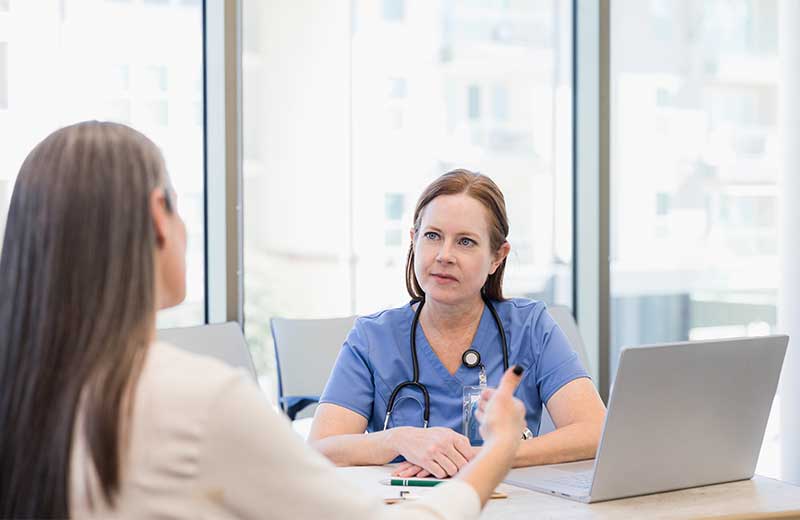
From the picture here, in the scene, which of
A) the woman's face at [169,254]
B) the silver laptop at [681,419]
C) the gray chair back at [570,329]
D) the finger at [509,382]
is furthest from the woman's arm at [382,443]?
the gray chair back at [570,329]

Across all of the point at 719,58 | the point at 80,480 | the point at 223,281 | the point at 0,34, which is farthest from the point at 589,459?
the point at 719,58

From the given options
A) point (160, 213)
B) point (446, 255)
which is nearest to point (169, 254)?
point (160, 213)

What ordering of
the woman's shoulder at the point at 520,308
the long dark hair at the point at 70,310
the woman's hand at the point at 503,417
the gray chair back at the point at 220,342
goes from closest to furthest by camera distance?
the long dark hair at the point at 70,310 < the woman's hand at the point at 503,417 < the woman's shoulder at the point at 520,308 < the gray chair back at the point at 220,342

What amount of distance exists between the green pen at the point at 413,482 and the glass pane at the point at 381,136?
1855 millimetres

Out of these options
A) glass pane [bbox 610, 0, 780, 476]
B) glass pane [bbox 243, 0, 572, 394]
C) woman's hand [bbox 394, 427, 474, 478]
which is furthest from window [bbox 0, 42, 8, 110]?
glass pane [bbox 610, 0, 780, 476]

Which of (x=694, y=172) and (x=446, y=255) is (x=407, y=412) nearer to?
(x=446, y=255)

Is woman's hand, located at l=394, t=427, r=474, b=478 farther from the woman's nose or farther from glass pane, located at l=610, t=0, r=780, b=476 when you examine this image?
glass pane, located at l=610, t=0, r=780, b=476

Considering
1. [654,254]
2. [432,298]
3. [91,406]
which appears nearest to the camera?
[91,406]

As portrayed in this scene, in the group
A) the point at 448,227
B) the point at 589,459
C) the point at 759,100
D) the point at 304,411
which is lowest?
the point at 304,411

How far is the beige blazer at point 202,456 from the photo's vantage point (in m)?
0.90

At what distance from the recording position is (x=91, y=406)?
2.92 feet

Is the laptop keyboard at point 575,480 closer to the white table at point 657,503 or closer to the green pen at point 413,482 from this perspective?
the white table at point 657,503

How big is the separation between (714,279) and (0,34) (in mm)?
2844

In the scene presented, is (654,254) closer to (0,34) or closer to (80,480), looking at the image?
(0,34)
